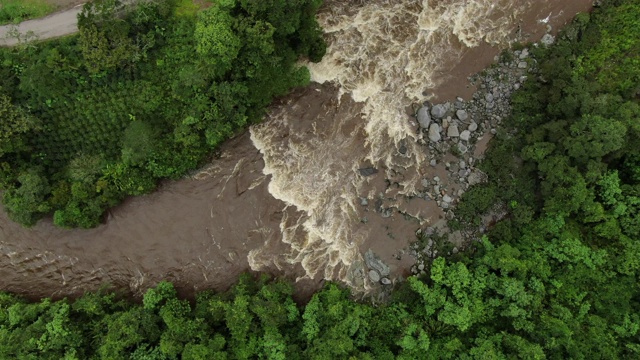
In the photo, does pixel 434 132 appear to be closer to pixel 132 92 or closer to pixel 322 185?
pixel 322 185

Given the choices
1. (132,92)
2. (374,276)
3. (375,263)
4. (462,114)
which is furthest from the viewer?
(462,114)

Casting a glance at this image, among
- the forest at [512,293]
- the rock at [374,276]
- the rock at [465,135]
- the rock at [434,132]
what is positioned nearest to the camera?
the forest at [512,293]

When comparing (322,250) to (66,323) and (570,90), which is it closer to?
(66,323)

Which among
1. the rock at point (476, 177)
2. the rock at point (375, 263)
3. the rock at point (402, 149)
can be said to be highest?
the rock at point (402, 149)

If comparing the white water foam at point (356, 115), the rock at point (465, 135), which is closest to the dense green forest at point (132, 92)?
the white water foam at point (356, 115)

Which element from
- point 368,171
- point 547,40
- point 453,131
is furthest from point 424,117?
A: point 547,40

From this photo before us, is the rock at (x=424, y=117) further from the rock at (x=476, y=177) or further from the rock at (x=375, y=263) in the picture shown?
the rock at (x=375, y=263)
